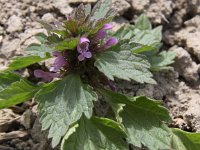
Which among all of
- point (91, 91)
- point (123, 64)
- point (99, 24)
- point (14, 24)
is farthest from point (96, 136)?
point (14, 24)

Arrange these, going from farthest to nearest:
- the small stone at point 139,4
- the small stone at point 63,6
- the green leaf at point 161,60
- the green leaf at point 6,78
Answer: the small stone at point 139,4 < the small stone at point 63,6 < the green leaf at point 161,60 < the green leaf at point 6,78

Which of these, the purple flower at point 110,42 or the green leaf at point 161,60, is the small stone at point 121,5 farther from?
the purple flower at point 110,42

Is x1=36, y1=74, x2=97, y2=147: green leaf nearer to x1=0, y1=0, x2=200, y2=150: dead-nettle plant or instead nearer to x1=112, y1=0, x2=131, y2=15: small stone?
x1=0, y1=0, x2=200, y2=150: dead-nettle plant

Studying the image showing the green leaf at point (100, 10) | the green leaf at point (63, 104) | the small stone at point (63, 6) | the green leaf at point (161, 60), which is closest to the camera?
the green leaf at point (63, 104)

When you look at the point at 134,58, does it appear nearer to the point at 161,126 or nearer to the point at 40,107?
the point at 161,126

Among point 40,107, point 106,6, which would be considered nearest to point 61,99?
point 40,107

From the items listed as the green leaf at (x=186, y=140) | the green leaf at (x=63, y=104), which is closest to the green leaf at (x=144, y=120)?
the green leaf at (x=186, y=140)
